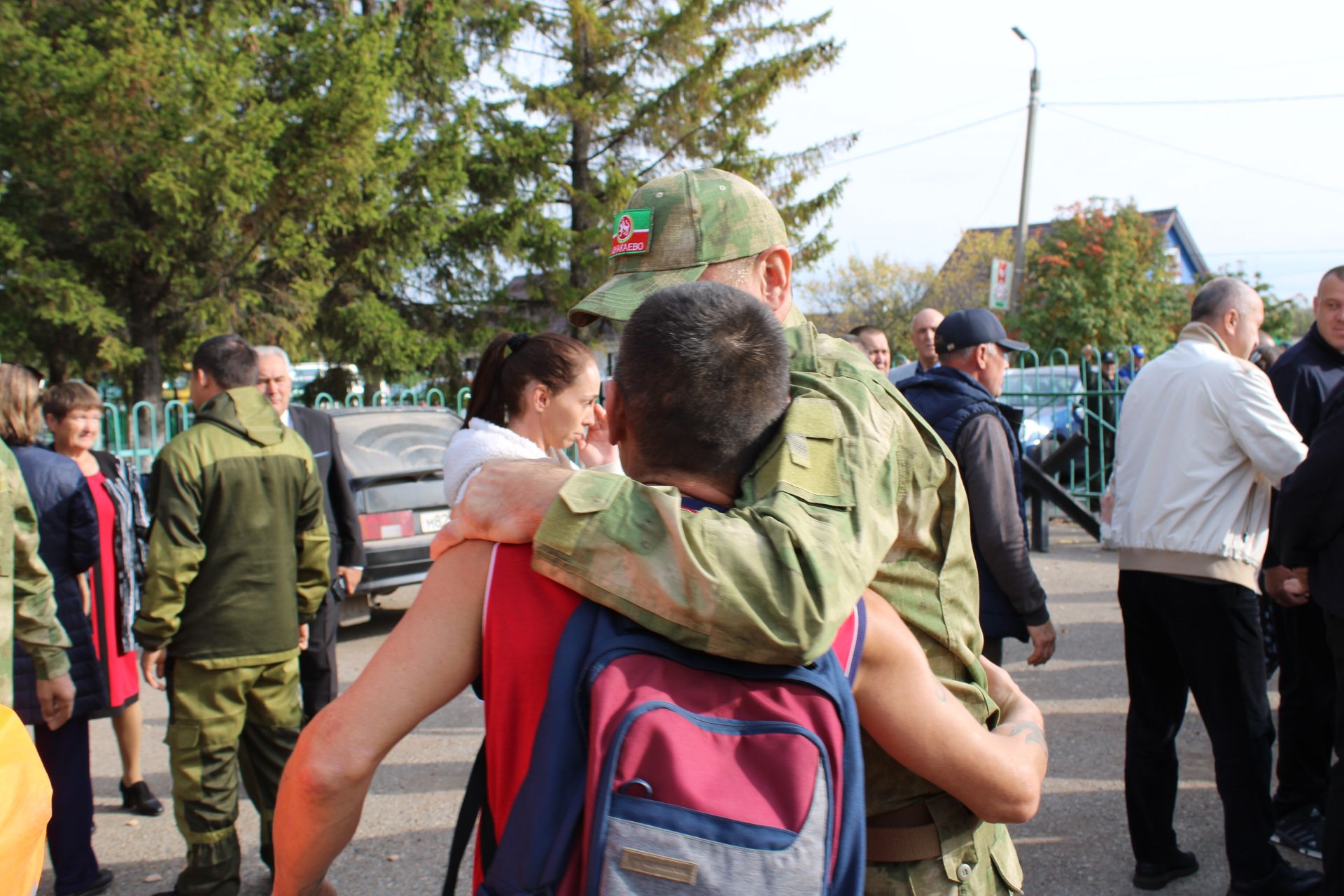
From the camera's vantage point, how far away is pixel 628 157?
60.1 ft

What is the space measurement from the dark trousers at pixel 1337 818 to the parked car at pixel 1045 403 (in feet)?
24.0

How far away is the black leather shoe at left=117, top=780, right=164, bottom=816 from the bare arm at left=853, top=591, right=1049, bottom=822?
418 centimetres

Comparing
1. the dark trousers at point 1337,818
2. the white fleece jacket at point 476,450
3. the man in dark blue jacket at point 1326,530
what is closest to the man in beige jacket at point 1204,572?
the man in dark blue jacket at point 1326,530

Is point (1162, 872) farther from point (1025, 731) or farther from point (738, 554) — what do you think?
point (738, 554)

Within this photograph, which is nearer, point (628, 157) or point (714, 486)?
point (714, 486)

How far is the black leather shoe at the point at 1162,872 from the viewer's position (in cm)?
357

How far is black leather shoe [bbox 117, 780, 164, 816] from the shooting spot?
452cm

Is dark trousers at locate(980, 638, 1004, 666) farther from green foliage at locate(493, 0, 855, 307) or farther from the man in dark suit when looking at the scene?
green foliage at locate(493, 0, 855, 307)

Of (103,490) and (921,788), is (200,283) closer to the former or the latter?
(103,490)

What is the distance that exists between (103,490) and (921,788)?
4.08m

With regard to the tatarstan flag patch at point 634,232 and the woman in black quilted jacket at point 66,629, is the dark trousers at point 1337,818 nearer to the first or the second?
the tatarstan flag patch at point 634,232

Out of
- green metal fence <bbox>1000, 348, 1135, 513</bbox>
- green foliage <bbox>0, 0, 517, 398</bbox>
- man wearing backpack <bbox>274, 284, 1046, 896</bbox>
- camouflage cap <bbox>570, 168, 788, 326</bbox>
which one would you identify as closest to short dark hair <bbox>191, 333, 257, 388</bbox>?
camouflage cap <bbox>570, 168, 788, 326</bbox>

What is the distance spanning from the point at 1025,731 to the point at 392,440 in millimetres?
6718

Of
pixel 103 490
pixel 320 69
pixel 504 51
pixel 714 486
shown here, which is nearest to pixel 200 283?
pixel 320 69
